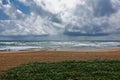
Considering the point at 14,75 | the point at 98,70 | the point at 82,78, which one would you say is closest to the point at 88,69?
the point at 98,70

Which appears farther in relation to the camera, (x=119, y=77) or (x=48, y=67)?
(x=48, y=67)

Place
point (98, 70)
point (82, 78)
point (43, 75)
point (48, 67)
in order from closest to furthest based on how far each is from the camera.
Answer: point (82, 78) → point (43, 75) → point (98, 70) → point (48, 67)

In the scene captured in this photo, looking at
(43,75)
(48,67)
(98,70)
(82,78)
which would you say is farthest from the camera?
(48,67)

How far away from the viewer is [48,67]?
682 inches

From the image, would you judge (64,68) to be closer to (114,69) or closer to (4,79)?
(114,69)

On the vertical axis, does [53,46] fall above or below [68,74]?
above

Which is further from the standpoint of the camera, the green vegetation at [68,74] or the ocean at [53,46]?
the ocean at [53,46]

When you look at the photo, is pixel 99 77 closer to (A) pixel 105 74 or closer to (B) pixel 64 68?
(A) pixel 105 74

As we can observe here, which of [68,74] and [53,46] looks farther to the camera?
[53,46]

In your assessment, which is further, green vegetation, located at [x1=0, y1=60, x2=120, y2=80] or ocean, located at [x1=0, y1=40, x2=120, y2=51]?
ocean, located at [x1=0, y1=40, x2=120, y2=51]

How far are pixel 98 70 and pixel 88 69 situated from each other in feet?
2.16

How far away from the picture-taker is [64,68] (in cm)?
1700

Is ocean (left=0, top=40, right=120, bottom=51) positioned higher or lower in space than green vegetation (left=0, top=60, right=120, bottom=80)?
higher

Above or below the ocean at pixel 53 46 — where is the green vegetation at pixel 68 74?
below
